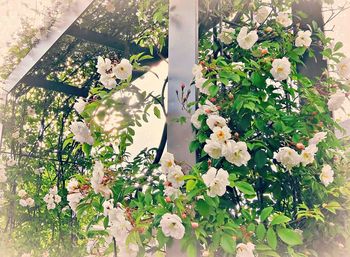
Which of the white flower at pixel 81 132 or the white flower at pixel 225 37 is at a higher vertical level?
the white flower at pixel 225 37

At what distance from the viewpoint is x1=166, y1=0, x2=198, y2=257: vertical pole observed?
132cm

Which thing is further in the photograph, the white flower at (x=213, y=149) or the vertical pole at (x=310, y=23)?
the vertical pole at (x=310, y=23)

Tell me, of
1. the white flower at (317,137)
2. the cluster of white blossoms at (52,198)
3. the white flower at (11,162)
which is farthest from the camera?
the white flower at (11,162)

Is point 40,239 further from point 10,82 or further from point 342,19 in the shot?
point 342,19

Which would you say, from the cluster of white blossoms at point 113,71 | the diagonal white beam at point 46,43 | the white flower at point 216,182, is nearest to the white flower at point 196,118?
the white flower at point 216,182

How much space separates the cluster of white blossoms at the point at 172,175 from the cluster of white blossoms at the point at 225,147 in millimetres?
112

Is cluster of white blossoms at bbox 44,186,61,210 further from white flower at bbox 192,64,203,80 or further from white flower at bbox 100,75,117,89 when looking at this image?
white flower at bbox 192,64,203,80

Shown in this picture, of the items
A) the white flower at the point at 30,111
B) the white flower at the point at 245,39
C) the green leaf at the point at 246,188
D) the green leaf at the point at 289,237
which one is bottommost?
the white flower at the point at 30,111

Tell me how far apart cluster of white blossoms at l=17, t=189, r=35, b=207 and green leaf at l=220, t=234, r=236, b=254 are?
2.41m

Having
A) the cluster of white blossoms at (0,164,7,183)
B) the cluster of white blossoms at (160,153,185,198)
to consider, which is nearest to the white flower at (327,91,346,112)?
the cluster of white blossoms at (160,153,185,198)

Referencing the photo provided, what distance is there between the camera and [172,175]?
1.23 m

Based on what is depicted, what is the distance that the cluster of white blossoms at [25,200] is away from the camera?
10.4 feet

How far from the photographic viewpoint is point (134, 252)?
1.23m

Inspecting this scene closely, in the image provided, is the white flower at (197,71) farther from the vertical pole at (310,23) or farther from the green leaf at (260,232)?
the vertical pole at (310,23)
